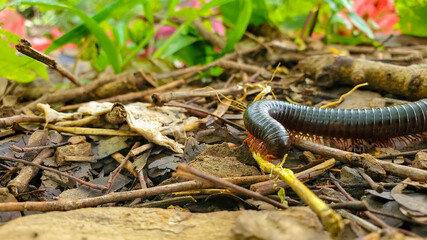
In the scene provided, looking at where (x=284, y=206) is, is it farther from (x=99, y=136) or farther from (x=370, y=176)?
(x=99, y=136)

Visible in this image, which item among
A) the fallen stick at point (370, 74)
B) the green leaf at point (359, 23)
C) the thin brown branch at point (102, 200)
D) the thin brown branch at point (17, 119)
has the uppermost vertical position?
the green leaf at point (359, 23)

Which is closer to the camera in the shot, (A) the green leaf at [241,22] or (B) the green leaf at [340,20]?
(A) the green leaf at [241,22]

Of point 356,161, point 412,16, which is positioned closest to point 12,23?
point 356,161

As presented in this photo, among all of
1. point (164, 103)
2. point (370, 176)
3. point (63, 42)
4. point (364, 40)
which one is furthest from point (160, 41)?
point (370, 176)

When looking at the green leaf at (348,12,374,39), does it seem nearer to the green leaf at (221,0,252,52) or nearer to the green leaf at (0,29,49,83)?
the green leaf at (221,0,252,52)

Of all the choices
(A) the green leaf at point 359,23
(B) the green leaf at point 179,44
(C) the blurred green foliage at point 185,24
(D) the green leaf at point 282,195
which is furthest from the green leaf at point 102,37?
(A) the green leaf at point 359,23

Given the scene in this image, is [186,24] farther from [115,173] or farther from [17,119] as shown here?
[115,173]

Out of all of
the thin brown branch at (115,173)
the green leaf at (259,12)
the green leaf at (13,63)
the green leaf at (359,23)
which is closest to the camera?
the thin brown branch at (115,173)

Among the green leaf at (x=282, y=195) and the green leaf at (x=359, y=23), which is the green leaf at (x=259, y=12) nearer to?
the green leaf at (x=359, y=23)
